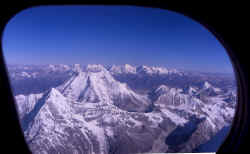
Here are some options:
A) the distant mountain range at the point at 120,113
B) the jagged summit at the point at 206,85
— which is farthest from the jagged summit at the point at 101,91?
the jagged summit at the point at 206,85

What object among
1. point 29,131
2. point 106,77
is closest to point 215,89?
point 106,77

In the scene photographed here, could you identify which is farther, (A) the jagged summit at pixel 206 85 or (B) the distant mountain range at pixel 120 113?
(A) the jagged summit at pixel 206 85

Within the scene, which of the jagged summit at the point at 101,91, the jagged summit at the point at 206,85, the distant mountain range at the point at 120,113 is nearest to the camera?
the distant mountain range at the point at 120,113

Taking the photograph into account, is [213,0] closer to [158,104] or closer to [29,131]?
[29,131]

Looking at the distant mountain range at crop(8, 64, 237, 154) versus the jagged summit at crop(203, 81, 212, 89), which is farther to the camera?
the jagged summit at crop(203, 81, 212, 89)

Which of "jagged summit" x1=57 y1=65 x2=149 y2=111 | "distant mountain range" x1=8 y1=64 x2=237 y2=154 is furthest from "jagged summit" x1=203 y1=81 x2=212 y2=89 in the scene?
"jagged summit" x1=57 y1=65 x2=149 y2=111

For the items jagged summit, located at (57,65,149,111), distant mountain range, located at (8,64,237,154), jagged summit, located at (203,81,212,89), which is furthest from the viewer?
jagged summit, located at (203,81,212,89)

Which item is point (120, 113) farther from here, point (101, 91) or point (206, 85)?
point (206, 85)

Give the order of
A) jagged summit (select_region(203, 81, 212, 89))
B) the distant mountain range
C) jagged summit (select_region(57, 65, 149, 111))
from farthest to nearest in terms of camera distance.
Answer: jagged summit (select_region(203, 81, 212, 89)) < jagged summit (select_region(57, 65, 149, 111)) < the distant mountain range

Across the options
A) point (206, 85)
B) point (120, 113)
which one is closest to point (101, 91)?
point (120, 113)

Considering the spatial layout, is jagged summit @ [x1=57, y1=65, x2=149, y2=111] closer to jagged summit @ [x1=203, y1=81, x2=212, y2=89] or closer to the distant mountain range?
the distant mountain range

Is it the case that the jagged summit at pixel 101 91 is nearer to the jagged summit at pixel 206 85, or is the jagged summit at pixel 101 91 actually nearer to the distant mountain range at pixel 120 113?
the distant mountain range at pixel 120 113
